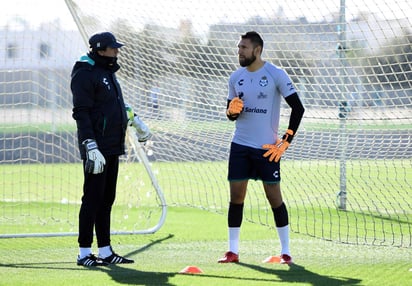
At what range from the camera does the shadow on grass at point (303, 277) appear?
6609 mm

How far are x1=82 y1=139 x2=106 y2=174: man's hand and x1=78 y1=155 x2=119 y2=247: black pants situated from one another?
140 millimetres

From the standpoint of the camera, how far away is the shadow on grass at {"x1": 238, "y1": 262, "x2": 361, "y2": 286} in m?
6.61

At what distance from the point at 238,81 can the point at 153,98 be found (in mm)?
2600

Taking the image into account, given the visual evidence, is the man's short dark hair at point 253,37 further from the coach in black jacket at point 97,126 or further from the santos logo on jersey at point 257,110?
the coach in black jacket at point 97,126

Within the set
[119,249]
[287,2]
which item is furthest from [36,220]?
[287,2]

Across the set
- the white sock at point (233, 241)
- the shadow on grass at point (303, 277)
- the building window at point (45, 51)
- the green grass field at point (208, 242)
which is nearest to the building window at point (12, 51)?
the building window at point (45, 51)

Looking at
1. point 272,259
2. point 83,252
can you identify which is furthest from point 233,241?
point 83,252

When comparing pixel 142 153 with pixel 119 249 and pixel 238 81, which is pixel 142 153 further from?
pixel 238 81

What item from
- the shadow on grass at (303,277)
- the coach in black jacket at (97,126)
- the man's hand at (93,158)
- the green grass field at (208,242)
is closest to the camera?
the shadow on grass at (303,277)

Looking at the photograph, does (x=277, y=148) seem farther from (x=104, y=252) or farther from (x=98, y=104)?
(x=104, y=252)

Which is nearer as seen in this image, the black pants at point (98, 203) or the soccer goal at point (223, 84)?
the black pants at point (98, 203)

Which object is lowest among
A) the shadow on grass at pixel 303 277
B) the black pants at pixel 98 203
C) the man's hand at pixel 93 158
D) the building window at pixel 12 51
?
the shadow on grass at pixel 303 277

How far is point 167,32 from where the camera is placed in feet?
31.8

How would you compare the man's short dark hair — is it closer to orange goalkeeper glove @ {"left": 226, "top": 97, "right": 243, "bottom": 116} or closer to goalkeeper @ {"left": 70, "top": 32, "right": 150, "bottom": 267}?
orange goalkeeper glove @ {"left": 226, "top": 97, "right": 243, "bottom": 116}
